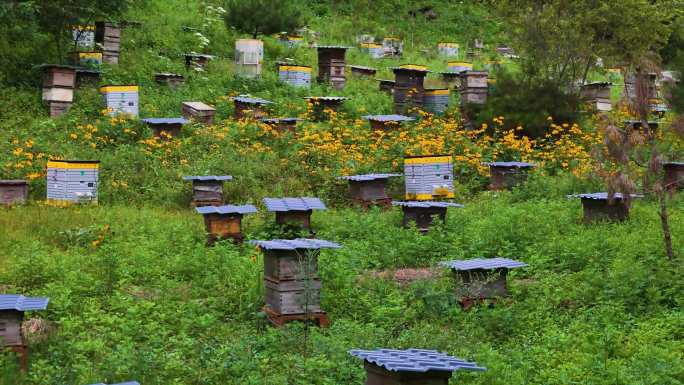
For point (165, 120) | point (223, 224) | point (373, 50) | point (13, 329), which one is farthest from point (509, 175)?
point (373, 50)

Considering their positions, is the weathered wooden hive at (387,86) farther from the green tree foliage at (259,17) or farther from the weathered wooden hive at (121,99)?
the weathered wooden hive at (121,99)

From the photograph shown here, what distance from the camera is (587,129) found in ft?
74.1

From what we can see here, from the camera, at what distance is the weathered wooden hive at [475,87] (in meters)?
23.7

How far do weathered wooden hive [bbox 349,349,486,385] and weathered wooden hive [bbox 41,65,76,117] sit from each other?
1512 centimetres

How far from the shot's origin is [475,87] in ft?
77.9

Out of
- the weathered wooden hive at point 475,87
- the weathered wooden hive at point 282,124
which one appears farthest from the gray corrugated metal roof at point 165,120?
the weathered wooden hive at point 475,87

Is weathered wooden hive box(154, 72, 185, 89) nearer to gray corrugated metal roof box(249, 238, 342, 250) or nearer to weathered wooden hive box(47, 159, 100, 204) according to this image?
weathered wooden hive box(47, 159, 100, 204)

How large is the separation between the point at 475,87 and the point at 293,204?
10366 millimetres

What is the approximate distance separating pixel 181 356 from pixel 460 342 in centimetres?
308

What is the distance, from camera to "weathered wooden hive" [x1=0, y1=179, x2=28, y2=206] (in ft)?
54.1

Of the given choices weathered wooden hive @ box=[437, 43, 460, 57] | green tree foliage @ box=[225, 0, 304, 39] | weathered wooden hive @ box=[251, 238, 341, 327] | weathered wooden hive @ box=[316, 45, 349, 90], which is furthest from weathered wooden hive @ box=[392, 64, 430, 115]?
weathered wooden hive @ box=[251, 238, 341, 327]

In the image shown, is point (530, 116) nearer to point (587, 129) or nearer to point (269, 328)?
point (587, 129)

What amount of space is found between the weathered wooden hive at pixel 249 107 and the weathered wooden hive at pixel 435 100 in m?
4.51

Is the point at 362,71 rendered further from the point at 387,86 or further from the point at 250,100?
the point at 250,100
